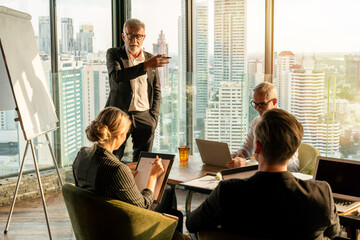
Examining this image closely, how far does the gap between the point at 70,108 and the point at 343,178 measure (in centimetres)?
364

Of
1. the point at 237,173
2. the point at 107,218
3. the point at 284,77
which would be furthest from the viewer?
the point at 284,77

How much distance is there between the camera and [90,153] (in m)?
2.61

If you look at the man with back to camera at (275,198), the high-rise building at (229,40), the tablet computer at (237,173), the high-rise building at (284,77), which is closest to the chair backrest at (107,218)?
the tablet computer at (237,173)

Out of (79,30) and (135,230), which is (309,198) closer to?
(135,230)

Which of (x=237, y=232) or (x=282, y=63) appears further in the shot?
(x=282, y=63)

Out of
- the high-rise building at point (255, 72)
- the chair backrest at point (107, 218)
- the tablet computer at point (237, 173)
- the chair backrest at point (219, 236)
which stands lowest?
the chair backrest at point (107, 218)

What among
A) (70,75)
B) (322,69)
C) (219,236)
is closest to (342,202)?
(219,236)

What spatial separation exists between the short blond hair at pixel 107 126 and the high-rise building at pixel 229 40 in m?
2.62

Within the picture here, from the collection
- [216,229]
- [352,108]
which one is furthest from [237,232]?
[352,108]

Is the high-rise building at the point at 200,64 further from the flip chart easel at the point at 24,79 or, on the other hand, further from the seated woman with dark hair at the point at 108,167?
the seated woman with dark hair at the point at 108,167

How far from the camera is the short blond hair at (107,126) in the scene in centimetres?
260

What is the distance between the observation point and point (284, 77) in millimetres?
4754

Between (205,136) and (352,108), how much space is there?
1.69 meters

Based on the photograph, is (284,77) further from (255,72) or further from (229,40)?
(229,40)
